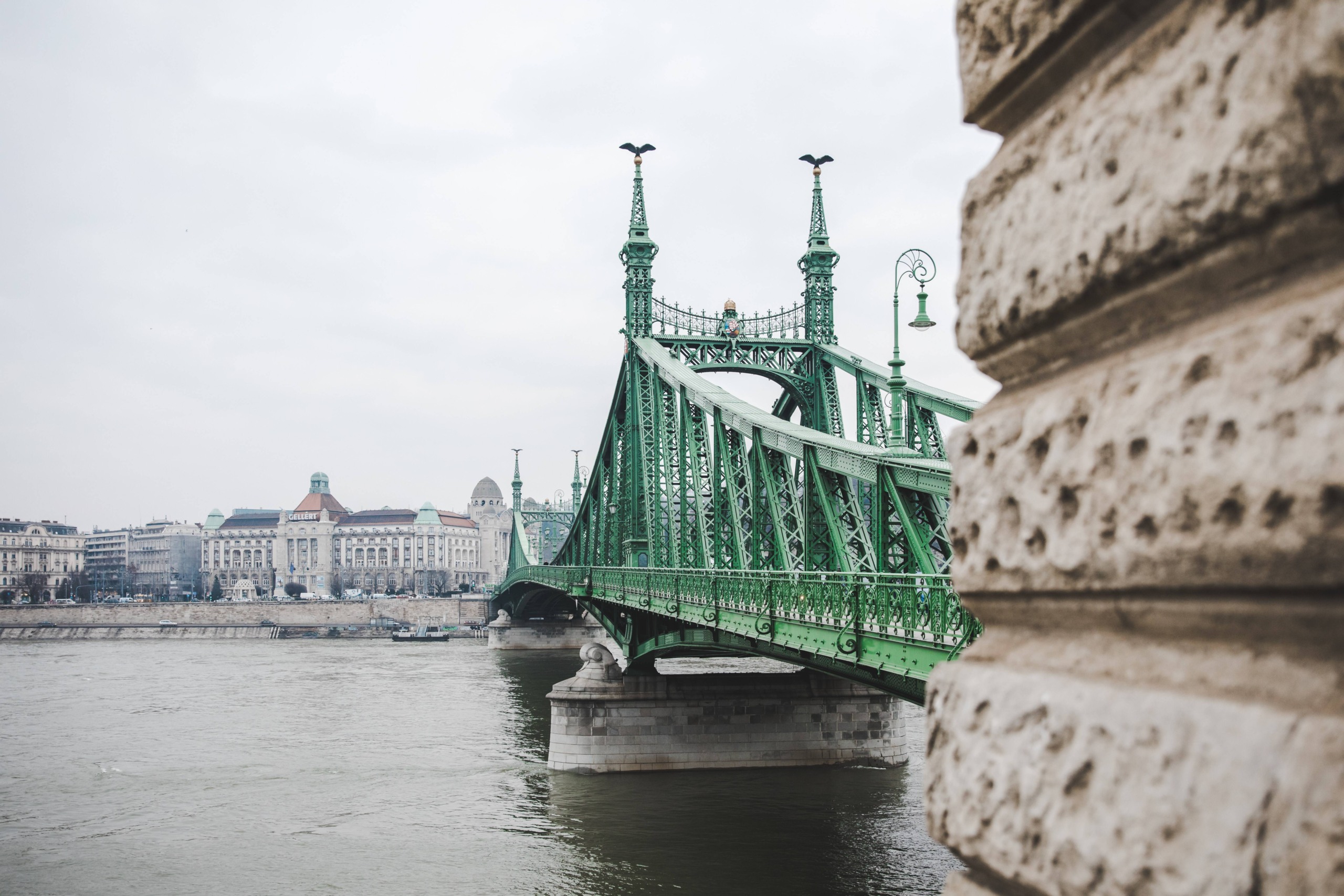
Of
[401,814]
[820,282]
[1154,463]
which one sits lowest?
[401,814]

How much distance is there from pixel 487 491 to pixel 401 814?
147 meters

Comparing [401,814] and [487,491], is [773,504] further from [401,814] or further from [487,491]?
[487,491]

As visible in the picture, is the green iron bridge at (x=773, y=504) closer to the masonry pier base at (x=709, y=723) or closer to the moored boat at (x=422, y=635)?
the masonry pier base at (x=709, y=723)

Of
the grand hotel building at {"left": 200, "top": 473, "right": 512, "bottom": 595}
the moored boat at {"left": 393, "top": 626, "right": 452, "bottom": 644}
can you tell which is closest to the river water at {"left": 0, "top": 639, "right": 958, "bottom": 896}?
the moored boat at {"left": 393, "top": 626, "right": 452, "bottom": 644}

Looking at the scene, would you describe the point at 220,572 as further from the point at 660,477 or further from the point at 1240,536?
the point at 1240,536

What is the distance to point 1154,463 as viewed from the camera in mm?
1224

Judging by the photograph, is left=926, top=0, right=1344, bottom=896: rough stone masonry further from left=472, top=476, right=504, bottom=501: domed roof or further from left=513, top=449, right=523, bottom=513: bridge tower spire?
left=472, top=476, right=504, bottom=501: domed roof

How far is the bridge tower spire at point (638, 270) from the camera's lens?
109 ft

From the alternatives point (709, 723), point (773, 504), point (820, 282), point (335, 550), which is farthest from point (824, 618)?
point (335, 550)

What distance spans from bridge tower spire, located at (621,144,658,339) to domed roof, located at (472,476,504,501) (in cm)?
13485

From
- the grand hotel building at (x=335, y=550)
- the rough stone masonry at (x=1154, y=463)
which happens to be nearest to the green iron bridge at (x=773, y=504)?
the rough stone masonry at (x=1154, y=463)

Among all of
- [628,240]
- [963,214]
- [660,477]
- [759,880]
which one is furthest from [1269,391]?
[628,240]

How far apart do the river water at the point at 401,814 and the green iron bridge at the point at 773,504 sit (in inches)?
133

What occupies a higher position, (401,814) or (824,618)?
(824,618)
